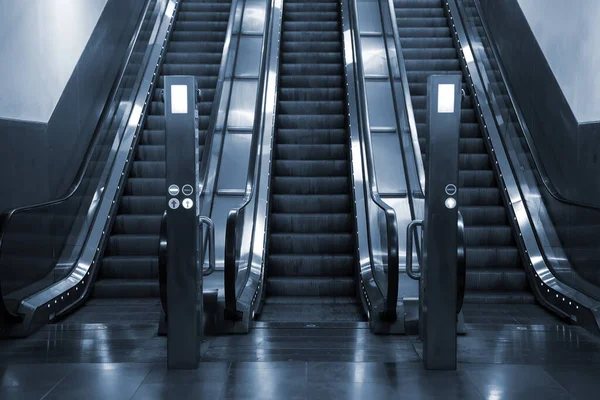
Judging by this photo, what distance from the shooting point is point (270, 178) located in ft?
27.2

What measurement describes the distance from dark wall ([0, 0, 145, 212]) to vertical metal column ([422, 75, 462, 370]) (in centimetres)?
369

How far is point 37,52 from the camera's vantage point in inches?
270

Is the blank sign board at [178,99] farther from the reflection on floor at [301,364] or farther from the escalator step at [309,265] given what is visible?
the escalator step at [309,265]

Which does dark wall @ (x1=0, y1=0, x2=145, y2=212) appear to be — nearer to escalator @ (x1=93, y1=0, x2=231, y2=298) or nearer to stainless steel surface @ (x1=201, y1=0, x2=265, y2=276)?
escalator @ (x1=93, y1=0, x2=231, y2=298)

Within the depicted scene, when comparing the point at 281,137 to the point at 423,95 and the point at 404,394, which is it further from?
the point at 404,394

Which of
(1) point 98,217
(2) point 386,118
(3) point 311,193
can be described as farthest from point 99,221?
(2) point 386,118

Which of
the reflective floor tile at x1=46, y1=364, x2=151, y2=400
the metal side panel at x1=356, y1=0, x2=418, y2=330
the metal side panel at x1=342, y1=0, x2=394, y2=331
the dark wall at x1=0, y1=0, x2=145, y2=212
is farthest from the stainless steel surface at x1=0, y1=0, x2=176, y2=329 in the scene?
the metal side panel at x1=356, y1=0, x2=418, y2=330

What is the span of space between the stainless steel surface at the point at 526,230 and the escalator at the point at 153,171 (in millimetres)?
3666

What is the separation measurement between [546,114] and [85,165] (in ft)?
17.2

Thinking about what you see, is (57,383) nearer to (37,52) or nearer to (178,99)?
(178,99)

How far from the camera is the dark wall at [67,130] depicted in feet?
20.4

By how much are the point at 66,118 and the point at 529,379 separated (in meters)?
5.49

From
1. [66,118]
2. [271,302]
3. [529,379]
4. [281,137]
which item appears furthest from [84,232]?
Answer: [529,379]

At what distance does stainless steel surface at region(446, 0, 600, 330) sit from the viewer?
5970 mm
